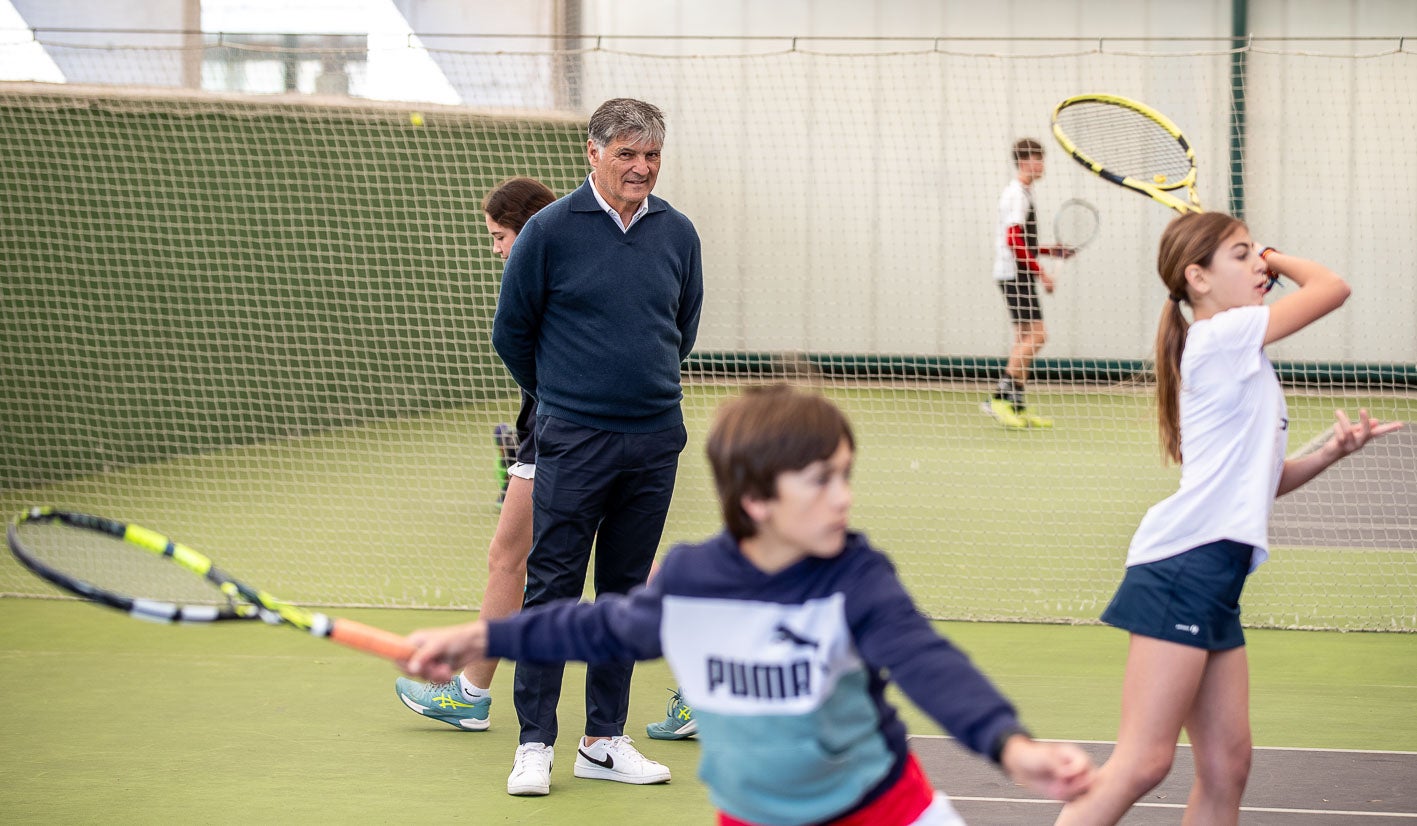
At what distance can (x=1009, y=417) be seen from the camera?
10641 mm

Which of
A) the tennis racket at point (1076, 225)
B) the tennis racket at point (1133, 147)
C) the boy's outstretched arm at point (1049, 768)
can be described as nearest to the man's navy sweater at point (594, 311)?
the tennis racket at point (1133, 147)

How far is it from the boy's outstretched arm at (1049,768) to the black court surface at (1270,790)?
78.8 inches

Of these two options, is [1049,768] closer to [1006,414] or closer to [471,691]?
[471,691]

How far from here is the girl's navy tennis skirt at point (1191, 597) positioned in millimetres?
2842

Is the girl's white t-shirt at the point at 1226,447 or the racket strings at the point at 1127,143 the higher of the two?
the racket strings at the point at 1127,143

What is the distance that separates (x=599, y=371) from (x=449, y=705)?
1251mm

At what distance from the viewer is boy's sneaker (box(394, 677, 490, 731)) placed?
458 cm

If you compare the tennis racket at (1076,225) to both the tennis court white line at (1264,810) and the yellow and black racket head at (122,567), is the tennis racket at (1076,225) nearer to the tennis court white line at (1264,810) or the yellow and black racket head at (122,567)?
the tennis court white line at (1264,810)

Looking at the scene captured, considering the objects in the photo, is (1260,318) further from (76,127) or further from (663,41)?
(663,41)

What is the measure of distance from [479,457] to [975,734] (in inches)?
326

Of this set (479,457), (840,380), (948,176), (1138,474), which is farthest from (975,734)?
(948,176)

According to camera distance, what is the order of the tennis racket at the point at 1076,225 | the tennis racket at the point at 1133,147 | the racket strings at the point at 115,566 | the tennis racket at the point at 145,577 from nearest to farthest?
1. the tennis racket at the point at 145,577
2. the racket strings at the point at 115,566
3. the tennis racket at the point at 1133,147
4. the tennis racket at the point at 1076,225

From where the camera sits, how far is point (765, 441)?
6.72ft

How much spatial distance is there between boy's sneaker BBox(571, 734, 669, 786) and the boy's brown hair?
2.11m
